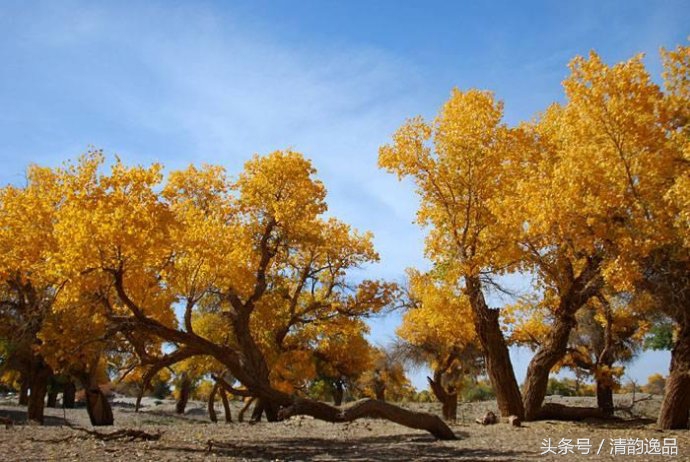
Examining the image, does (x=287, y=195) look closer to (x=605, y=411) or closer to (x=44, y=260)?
(x=44, y=260)

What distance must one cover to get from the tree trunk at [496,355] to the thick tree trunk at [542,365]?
1.41ft

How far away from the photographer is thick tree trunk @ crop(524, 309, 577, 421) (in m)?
16.3

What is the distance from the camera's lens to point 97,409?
778 inches

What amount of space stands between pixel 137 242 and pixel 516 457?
8508 millimetres

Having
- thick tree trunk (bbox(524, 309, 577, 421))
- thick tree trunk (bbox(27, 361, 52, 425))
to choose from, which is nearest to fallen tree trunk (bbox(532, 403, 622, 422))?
thick tree trunk (bbox(524, 309, 577, 421))

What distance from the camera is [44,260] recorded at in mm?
14180

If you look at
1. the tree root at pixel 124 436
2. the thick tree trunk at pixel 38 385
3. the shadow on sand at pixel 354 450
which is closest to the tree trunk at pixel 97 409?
the thick tree trunk at pixel 38 385

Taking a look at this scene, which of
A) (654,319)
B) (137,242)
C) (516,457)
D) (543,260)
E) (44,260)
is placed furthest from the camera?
(654,319)

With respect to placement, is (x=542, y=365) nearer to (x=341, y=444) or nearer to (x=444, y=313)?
(x=444, y=313)

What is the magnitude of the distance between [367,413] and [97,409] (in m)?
11.3

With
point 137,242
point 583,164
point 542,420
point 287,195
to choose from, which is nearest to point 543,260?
point 583,164

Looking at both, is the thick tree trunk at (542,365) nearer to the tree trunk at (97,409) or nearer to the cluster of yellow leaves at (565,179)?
the cluster of yellow leaves at (565,179)

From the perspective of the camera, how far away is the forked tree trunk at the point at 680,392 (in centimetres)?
1429

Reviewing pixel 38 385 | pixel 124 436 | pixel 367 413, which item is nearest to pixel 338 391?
pixel 38 385
